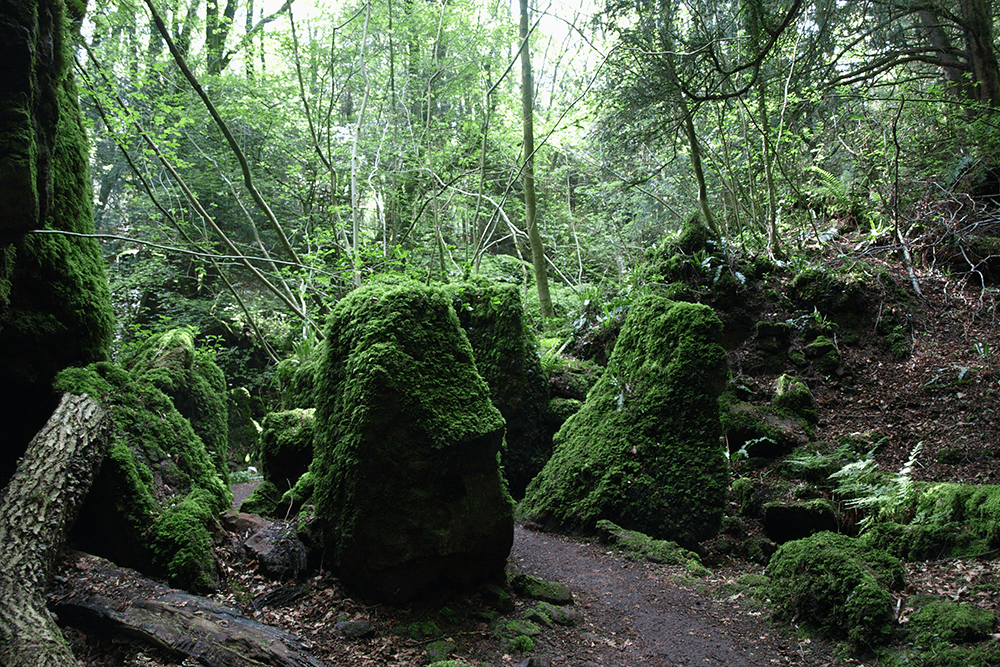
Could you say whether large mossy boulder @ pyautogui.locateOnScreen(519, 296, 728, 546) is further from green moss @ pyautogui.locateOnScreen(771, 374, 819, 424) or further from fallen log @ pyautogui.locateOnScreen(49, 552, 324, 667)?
fallen log @ pyautogui.locateOnScreen(49, 552, 324, 667)

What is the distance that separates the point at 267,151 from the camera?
618 inches

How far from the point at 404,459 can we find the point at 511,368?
4762 mm

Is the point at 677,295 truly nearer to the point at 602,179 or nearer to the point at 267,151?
the point at 602,179

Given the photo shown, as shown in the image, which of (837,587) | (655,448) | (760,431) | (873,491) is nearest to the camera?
(837,587)

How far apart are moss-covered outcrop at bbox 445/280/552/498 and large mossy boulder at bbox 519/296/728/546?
91cm

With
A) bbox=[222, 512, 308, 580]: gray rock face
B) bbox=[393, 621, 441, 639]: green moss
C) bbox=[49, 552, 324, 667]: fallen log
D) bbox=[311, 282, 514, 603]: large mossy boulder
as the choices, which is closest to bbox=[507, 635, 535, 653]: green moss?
bbox=[393, 621, 441, 639]: green moss

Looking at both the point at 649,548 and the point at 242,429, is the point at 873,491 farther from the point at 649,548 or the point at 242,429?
the point at 242,429

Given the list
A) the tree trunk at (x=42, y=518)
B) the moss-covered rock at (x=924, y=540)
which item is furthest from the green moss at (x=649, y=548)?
the tree trunk at (x=42, y=518)

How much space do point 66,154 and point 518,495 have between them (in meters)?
6.81

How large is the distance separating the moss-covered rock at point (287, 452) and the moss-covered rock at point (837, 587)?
4889 mm

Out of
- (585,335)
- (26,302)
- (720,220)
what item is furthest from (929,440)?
(26,302)

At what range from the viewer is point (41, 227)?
4.13 m

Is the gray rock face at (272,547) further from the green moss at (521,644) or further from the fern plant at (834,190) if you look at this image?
the fern plant at (834,190)

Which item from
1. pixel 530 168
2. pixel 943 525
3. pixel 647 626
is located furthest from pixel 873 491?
pixel 530 168
